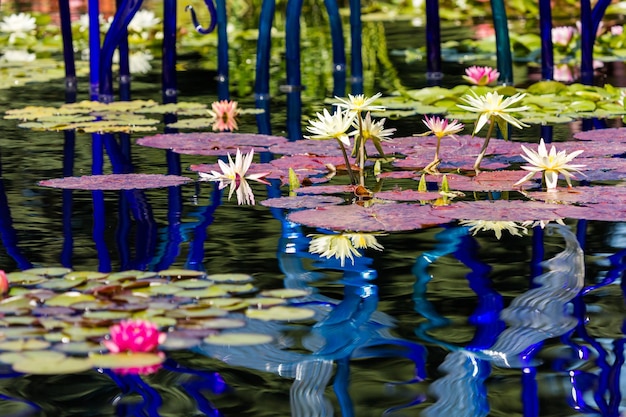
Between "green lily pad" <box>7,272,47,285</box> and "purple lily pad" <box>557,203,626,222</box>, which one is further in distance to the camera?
"purple lily pad" <box>557,203,626,222</box>

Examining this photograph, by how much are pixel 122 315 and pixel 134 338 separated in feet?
0.60

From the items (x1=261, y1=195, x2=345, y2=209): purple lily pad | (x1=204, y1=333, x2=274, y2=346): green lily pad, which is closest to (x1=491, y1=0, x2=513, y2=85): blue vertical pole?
(x1=261, y1=195, x2=345, y2=209): purple lily pad

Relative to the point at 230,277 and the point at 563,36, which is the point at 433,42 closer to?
the point at 563,36

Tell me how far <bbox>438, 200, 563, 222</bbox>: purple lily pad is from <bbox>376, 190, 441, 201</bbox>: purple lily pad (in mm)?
144

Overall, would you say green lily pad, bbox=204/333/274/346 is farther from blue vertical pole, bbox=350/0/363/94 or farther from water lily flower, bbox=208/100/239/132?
blue vertical pole, bbox=350/0/363/94

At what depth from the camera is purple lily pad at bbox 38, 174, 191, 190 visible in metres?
3.95

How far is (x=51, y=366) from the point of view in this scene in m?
2.22

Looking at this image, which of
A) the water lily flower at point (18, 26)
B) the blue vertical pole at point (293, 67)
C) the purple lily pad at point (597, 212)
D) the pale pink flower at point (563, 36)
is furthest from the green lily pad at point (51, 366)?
the water lily flower at point (18, 26)

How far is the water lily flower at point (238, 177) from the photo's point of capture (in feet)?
12.5

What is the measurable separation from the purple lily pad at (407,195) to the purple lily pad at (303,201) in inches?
4.7

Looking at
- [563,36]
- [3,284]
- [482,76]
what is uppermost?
[563,36]

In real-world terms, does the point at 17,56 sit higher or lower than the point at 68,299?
higher

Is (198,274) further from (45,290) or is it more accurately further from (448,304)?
(448,304)

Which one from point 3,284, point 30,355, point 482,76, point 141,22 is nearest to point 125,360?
point 30,355
